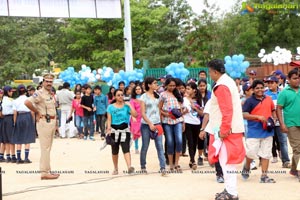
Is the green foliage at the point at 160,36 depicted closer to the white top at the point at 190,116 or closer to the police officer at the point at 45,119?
the white top at the point at 190,116

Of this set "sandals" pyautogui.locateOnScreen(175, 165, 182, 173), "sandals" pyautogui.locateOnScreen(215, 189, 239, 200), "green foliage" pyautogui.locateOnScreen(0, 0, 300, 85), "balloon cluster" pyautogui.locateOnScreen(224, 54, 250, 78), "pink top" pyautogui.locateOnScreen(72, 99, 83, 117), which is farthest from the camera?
"green foliage" pyautogui.locateOnScreen(0, 0, 300, 85)

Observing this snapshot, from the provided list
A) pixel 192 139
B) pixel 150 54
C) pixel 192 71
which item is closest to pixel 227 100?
pixel 192 139

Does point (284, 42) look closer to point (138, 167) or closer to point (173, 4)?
point (173, 4)

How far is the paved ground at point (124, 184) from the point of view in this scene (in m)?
7.94

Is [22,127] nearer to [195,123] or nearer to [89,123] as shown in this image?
[195,123]

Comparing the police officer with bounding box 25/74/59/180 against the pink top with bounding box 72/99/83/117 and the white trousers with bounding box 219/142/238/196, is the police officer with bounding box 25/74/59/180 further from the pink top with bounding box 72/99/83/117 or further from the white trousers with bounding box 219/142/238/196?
the pink top with bounding box 72/99/83/117

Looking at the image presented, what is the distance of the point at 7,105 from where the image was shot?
12375 millimetres

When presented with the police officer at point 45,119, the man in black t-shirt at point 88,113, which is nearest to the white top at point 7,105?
the police officer at point 45,119

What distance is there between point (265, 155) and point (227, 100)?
1985 millimetres

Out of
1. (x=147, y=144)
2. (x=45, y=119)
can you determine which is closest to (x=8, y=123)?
(x=45, y=119)

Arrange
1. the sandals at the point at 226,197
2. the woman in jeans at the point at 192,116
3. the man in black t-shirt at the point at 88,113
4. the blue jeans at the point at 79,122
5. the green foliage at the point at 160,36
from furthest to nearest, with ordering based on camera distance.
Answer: the green foliage at the point at 160,36 → the blue jeans at the point at 79,122 → the man in black t-shirt at the point at 88,113 → the woman in jeans at the point at 192,116 → the sandals at the point at 226,197

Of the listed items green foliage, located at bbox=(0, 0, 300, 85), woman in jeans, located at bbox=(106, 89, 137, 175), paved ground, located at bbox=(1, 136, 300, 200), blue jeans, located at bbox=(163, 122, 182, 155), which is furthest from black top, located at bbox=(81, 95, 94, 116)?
green foliage, located at bbox=(0, 0, 300, 85)

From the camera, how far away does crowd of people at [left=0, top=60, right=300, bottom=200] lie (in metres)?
7.24

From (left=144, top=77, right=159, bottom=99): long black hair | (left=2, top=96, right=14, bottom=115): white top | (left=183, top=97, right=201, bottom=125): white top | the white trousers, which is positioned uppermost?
(left=144, top=77, right=159, bottom=99): long black hair
